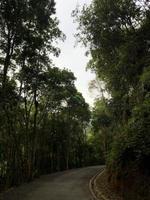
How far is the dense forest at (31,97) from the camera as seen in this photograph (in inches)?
794

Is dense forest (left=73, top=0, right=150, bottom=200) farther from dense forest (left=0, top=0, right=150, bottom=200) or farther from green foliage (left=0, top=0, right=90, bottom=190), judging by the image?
green foliage (left=0, top=0, right=90, bottom=190)

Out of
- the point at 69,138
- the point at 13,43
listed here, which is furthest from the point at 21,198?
the point at 69,138

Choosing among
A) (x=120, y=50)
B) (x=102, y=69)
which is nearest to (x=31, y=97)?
(x=102, y=69)

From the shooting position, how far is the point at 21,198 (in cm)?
1634

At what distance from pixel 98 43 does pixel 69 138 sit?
27564 mm

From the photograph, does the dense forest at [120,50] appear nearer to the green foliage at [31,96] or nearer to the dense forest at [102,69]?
the dense forest at [102,69]

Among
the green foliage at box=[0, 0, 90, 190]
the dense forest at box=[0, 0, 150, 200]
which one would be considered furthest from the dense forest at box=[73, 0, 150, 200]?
the green foliage at box=[0, 0, 90, 190]

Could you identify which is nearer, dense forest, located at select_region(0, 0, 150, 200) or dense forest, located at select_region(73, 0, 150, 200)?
dense forest, located at select_region(0, 0, 150, 200)

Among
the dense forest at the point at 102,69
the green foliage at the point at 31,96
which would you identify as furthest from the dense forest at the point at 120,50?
the green foliage at the point at 31,96

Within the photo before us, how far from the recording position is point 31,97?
1196 inches

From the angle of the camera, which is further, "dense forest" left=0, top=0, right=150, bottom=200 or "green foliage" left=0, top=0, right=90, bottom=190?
"green foliage" left=0, top=0, right=90, bottom=190

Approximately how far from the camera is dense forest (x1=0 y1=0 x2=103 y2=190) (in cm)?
2017

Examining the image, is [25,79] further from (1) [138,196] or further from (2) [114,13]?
(1) [138,196]

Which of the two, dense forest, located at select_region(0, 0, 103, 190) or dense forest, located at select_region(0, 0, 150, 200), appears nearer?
dense forest, located at select_region(0, 0, 150, 200)
